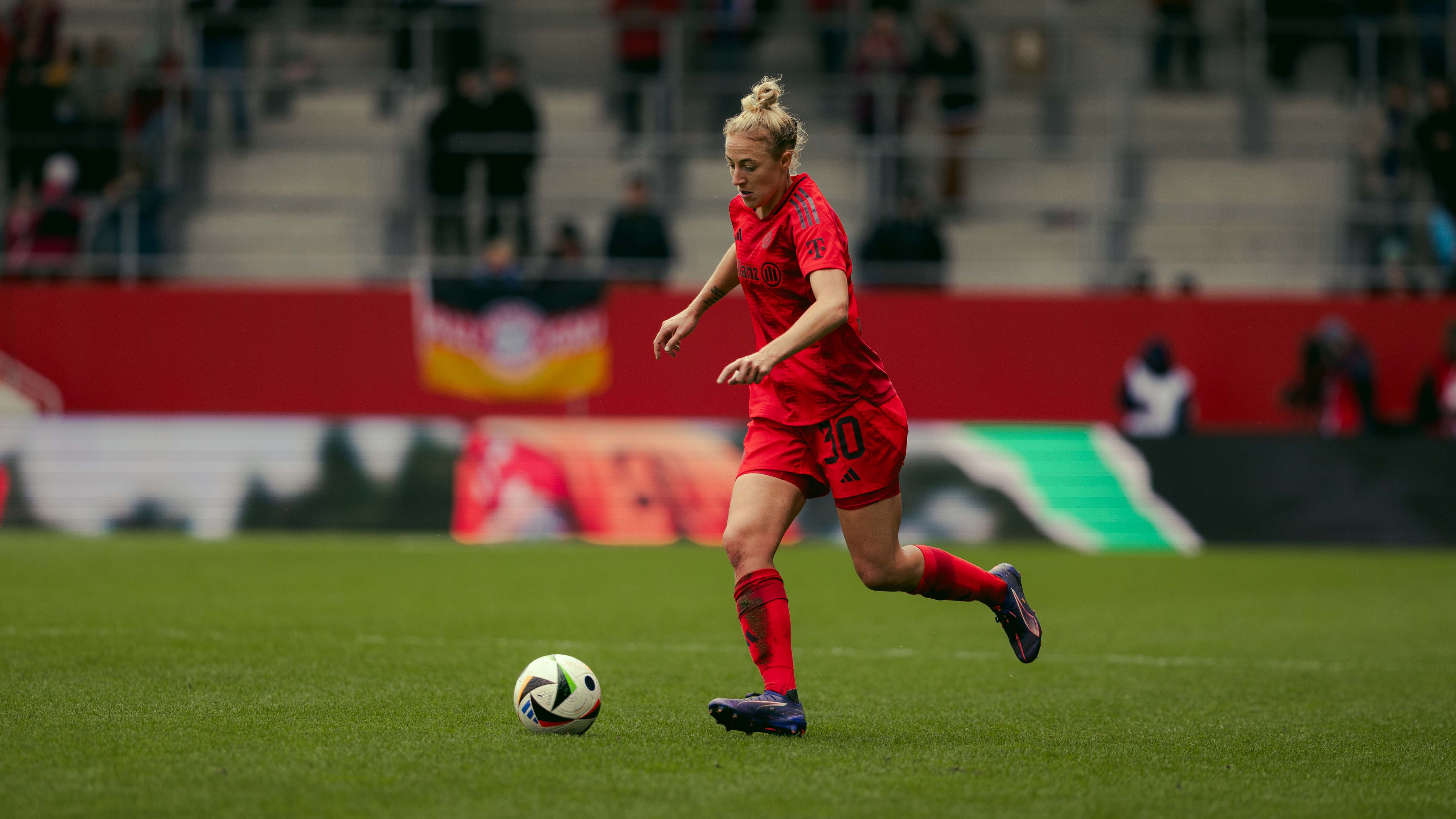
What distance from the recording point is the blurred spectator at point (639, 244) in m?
17.5

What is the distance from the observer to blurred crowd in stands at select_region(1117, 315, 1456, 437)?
660 inches

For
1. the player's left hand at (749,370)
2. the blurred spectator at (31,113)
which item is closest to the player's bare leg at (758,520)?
the player's left hand at (749,370)

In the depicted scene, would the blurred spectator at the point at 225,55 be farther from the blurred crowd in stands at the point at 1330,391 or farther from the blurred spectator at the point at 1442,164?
the blurred spectator at the point at 1442,164

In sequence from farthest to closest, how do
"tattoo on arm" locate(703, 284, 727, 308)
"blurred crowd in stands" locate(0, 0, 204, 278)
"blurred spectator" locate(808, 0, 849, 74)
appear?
"blurred spectator" locate(808, 0, 849, 74) → "blurred crowd in stands" locate(0, 0, 204, 278) → "tattoo on arm" locate(703, 284, 727, 308)

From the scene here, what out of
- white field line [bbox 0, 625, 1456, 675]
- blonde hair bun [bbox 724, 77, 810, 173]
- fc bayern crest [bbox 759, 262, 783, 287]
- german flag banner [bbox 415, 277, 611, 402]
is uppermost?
blonde hair bun [bbox 724, 77, 810, 173]

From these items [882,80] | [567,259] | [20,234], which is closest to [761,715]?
[567,259]

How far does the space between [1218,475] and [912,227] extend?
14.9 feet

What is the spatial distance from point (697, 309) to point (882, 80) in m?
13.0

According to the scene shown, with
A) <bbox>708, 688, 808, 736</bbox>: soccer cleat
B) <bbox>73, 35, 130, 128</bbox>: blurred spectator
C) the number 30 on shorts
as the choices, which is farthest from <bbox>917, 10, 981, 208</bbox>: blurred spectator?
<bbox>708, 688, 808, 736</bbox>: soccer cleat

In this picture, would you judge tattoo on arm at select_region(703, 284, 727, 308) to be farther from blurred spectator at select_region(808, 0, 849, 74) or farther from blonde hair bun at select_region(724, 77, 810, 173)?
blurred spectator at select_region(808, 0, 849, 74)

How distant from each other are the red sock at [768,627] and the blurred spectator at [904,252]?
12157 millimetres

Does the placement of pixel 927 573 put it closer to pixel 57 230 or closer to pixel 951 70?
pixel 951 70

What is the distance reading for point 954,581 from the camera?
6.29m

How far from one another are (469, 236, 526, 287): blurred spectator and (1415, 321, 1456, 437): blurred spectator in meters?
9.21
